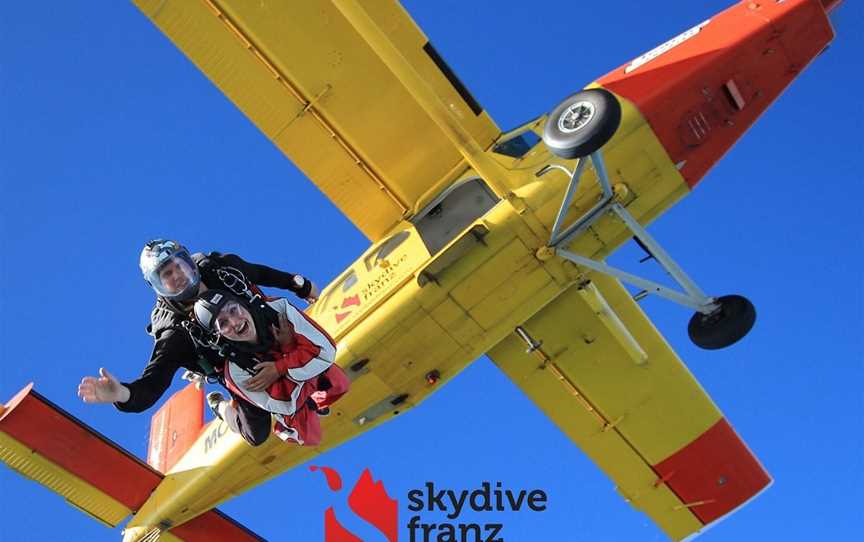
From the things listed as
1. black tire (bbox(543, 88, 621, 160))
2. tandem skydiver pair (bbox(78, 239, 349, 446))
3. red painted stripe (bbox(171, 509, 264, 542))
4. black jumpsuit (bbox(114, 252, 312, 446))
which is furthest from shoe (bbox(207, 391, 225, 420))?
red painted stripe (bbox(171, 509, 264, 542))

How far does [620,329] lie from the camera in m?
9.98

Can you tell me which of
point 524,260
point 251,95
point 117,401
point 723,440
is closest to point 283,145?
point 251,95

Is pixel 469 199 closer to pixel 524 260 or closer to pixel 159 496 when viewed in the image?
pixel 524 260

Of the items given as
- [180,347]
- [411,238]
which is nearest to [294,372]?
[180,347]

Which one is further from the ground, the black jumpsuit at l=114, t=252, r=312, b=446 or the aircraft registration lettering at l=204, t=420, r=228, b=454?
the black jumpsuit at l=114, t=252, r=312, b=446

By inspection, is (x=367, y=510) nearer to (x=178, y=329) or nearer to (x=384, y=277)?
(x=384, y=277)

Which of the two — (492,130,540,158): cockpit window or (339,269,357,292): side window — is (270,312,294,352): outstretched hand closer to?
(339,269,357,292): side window

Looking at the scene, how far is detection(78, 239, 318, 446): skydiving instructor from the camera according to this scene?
235 inches

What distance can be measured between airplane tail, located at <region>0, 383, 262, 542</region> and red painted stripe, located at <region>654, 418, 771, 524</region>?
4.91m

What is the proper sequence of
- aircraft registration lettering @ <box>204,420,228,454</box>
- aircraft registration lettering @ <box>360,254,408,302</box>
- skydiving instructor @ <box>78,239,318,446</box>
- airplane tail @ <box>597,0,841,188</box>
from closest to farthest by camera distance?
skydiving instructor @ <box>78,239,318,446</box> < airplane tail @ <box>597,0,841,188</box> < aircraft registration lettering @ <box>360,254,408,302</box> < aircraft registration lettering @ <box>204,420,228,454</box>

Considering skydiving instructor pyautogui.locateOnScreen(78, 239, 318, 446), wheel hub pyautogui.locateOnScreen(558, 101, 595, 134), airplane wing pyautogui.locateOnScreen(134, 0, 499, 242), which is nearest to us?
skydiving instructor pyautogui.locateOnScreen(78, 239, 318, 446)

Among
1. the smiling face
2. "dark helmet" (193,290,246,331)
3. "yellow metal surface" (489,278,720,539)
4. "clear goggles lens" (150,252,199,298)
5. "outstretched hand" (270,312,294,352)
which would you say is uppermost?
"clear goggles lens" (150,252,199,298)

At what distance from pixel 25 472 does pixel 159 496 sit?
146cm

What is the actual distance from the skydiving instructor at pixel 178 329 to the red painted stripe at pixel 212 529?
13.9 feet
